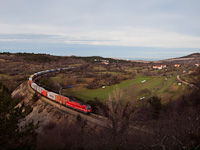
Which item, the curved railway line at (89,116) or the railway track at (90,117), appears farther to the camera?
the curved railway line at (89,116)

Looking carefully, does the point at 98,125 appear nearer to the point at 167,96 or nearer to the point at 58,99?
the point at 58,99

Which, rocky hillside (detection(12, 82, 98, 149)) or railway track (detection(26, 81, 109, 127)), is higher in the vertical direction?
railway track (detection(26, 81, 109, 127))

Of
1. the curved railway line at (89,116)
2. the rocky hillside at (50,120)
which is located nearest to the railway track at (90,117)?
the curved railway line at (89,116)

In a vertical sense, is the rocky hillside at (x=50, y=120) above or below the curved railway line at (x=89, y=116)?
below

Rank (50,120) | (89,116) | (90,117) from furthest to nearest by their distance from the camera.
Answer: (50,120) < (89,116) < (90,117)

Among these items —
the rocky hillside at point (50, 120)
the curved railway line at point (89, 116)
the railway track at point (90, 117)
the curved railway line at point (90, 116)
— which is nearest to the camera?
the rocky hillside at point (50, 120)

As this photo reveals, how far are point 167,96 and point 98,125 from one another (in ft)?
67.3

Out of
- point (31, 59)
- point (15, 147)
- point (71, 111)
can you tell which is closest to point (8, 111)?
point (15, 147)

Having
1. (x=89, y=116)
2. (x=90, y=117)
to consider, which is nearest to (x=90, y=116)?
(x=89, y=116)

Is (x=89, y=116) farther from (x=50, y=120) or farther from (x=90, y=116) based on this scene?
(x=50, y=120)

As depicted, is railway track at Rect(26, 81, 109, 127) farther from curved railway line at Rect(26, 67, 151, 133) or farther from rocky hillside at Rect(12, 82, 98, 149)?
rocky hillside at Rect(12, 82, 98, 149)

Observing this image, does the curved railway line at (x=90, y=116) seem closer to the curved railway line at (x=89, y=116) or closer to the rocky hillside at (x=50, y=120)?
the curved railway line at (x=89, y=116)

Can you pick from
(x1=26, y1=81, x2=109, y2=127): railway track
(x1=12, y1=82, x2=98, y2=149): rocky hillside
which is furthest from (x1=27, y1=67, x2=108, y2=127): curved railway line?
(x1=12, y1=82, x2=98, y2=149): rocky hillside

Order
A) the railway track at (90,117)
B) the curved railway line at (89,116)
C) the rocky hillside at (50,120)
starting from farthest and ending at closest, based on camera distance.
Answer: the curved railway line at (89,116)
the railway track at (90,117)
the rocky hillside at (50,120)
